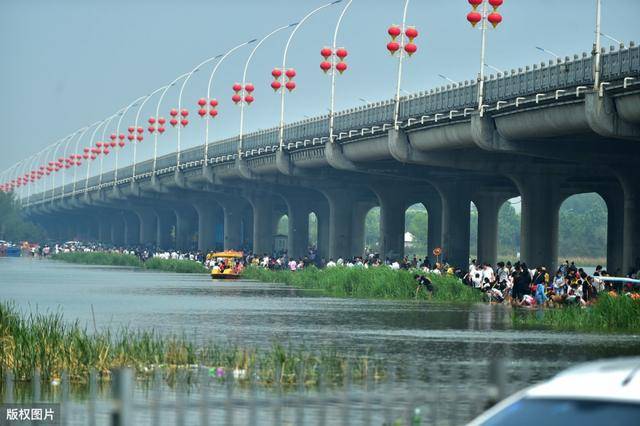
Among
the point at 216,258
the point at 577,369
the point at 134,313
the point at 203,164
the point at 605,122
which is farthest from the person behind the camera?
the point at 203,164

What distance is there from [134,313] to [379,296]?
17402 millimetres

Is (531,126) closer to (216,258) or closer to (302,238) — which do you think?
(216,258)

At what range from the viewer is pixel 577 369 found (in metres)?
8.62

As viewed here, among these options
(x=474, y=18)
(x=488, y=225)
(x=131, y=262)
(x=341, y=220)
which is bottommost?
(x=131, y=262)

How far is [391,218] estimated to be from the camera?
101 metres

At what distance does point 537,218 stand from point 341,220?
3330cm

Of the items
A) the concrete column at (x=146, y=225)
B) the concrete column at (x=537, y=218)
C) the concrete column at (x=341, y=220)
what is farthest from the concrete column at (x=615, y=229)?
the concrete column at (x=146, y=225)

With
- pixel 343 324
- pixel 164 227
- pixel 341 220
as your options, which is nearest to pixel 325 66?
pixel 341 220

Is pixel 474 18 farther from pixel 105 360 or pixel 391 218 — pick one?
pixel 391 218

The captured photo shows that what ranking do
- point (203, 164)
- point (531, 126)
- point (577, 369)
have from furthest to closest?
point (203, 164) → point (531, 126) → point (577, 369)

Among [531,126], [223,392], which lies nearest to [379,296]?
[531,126]

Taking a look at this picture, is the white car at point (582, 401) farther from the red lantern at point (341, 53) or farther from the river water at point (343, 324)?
the red lantern at point (341, 53)

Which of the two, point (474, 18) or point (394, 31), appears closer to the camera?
point (474, 18)

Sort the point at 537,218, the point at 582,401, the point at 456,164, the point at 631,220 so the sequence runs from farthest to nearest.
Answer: the point at 456,164 < the point at 537,218 < the point at 631,220 < the point at 582,401
